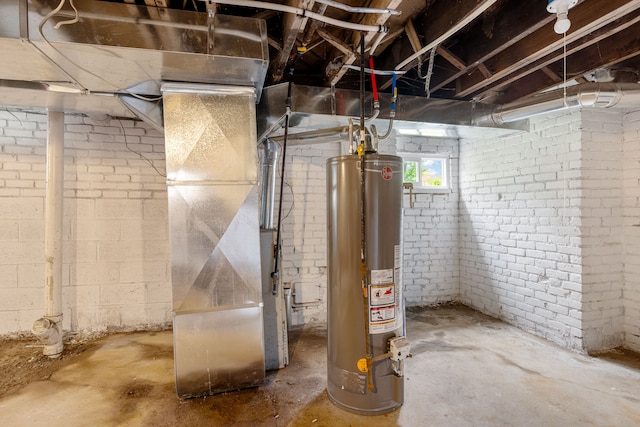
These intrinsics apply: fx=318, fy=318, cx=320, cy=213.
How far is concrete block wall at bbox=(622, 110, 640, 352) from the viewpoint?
2.64 metres

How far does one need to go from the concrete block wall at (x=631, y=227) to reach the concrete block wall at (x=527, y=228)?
1.50ft

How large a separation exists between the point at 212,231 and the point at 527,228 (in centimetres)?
291

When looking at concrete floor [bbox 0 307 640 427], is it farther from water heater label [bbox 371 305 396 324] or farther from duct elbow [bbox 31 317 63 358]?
water heater label [bbox 371 305 396 324]

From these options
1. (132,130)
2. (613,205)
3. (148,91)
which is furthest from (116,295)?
(613,205)

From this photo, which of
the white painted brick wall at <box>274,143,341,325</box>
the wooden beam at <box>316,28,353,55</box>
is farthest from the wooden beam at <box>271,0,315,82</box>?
the white painted brick wall at <box>274,143,341,325</box>

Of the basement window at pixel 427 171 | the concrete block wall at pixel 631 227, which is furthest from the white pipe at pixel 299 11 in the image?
the concrete block wall at pixel 631 227

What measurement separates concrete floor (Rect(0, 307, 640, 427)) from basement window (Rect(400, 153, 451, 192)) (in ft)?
5.98

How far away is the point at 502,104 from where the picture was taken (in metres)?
2.79

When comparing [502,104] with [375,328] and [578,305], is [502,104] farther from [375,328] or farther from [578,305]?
[375,328]

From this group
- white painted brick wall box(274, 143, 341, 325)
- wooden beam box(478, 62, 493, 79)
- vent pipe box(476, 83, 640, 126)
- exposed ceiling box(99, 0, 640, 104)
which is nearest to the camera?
exposed ceiling box(99, 0, 640, 104)

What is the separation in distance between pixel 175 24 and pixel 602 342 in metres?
3.88

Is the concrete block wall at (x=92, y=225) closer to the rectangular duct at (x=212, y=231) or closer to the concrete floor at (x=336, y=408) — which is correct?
the concrete floor at (x=336, y=408)

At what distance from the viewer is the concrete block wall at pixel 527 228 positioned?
8.90 feet

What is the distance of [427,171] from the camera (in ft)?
12.9
